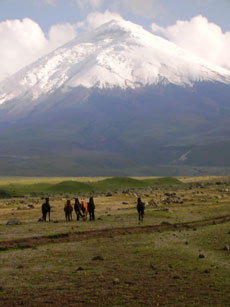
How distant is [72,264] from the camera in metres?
20.1

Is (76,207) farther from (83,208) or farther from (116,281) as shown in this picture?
(116,281)

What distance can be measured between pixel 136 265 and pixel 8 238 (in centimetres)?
1001

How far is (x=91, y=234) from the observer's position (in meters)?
29.0

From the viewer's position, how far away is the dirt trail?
2530cm

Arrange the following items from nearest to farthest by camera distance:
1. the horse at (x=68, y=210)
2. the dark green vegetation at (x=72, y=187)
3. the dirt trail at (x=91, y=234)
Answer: the dirt trail at (x=91, y=234) < the horse at (x=68, y=210) < the dark green vegetation at (x=72, y=187)

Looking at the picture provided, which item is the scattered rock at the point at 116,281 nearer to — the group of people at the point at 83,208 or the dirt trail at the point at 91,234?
the dirt trail at the point at 91,234

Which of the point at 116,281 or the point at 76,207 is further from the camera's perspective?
the point at 76,207

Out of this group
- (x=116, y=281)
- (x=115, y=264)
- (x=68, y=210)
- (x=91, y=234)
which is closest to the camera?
(x=116, y=281)

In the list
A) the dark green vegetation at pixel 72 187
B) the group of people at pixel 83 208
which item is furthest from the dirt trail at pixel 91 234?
the dark green vegetation at pixel 72 187

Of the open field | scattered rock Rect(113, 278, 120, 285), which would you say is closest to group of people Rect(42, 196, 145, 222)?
the open field

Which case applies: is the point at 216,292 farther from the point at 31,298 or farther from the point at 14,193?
the point at 14,193

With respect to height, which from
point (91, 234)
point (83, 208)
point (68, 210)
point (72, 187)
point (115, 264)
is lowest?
point (115, 264)

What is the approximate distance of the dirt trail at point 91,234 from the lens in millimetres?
25298

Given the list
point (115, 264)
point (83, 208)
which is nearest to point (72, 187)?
point (83, 208)
